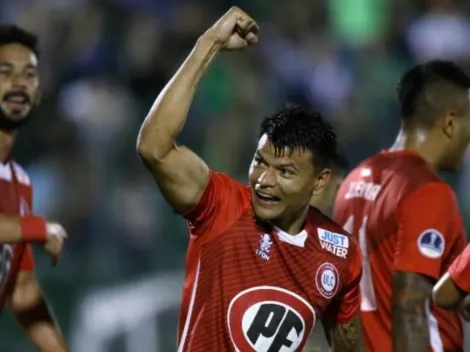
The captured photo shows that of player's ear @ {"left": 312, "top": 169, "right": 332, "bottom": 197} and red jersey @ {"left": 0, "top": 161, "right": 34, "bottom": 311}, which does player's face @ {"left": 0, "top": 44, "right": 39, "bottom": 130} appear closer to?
red jersey @ {"left": 0, "top": 161, "right": 34, "bottom": 311}

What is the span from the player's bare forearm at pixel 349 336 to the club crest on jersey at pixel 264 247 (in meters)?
0.49

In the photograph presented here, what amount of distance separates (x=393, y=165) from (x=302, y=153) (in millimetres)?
1068

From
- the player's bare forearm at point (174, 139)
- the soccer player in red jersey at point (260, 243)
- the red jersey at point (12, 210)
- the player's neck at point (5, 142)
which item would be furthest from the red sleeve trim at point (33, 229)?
the player's bare forearm at point (174, 139)

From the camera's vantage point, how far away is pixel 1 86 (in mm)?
5805

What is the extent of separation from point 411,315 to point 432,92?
111 centimetres

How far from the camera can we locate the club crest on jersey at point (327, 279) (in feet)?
15.2

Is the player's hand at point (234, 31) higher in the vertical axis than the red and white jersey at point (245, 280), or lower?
higher

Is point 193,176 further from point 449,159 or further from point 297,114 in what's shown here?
point 449,159

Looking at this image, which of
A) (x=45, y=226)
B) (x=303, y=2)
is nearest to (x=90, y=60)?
(x=303, y=2)

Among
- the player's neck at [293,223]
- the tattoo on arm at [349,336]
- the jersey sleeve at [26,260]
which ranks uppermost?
the player's neck at [293,223]

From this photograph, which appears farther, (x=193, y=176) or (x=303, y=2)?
(x=303, y=2)

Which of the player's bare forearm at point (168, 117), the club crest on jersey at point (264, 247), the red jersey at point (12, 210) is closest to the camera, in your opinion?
the player's bare forearm at point (168, 117)

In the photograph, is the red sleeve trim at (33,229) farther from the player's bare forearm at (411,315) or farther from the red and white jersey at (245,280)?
the player's bare forearm at (411,315)

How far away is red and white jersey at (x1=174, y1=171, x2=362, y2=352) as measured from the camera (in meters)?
4.48
